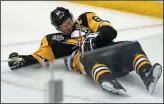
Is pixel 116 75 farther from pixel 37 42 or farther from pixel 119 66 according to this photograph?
pixel 37 42

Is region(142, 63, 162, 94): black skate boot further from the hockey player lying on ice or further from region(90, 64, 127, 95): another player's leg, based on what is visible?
region(90, 64, 127, 95): another player's leg

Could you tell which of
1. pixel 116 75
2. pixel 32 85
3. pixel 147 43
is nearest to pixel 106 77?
pixel 116 75

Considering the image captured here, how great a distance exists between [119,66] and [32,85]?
45 centimetres

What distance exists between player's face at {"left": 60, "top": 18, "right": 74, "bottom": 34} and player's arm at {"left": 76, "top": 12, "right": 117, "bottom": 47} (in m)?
0.07

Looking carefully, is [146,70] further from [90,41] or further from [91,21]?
[91,21]

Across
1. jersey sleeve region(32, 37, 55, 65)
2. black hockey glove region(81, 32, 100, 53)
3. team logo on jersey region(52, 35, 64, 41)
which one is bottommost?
jersey sleeve region(32, 37, 55, 65)

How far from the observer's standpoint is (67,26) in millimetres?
1655

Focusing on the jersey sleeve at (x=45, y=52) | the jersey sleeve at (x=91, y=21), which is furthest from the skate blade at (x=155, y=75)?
the jersey sleeve at (x=45, y=52)

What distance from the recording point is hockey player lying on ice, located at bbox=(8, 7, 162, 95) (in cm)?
123

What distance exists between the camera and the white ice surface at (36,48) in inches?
39.0

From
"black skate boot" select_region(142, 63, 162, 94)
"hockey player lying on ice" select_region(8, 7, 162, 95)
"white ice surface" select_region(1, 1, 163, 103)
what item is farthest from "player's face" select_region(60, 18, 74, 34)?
"black skate boot" select_region(142, 63, 162, 94)

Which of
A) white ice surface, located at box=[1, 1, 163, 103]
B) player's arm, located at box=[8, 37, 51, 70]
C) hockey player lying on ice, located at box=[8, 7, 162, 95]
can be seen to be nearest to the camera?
white ice surface, located at box=[1, 1, 163, 103]

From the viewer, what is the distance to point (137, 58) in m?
1.51

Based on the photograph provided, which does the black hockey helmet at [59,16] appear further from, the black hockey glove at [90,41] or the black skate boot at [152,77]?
the black skate boot at [152,77]
